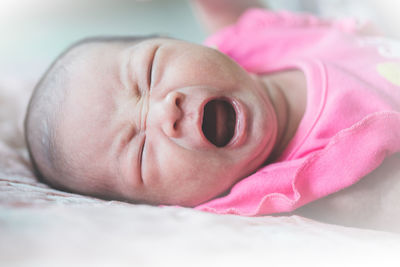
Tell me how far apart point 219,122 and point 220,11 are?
2.46 feet

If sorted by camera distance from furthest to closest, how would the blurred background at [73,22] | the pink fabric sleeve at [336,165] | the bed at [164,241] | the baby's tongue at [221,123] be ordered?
the blurred background at [73,22], the baby's tongue at [221,123], the pink fabric sleeve at [336,165], the bed at [164,241]

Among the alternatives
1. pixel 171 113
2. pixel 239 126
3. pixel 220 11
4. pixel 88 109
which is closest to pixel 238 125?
pixel 239 126

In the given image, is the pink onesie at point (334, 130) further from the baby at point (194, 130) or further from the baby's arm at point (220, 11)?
the baby's arm at point (220, 11)

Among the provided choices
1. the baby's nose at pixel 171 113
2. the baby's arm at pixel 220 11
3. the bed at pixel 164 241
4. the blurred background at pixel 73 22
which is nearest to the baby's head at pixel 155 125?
the baby's nose at pixel 171 113

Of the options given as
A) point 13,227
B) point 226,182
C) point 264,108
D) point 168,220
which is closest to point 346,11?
point 264,108

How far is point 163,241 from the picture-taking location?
33 centimetres

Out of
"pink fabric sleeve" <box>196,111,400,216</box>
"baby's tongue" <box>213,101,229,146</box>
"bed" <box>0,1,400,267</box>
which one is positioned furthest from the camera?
"baby's tongue" <box>213,101,229,146</box>

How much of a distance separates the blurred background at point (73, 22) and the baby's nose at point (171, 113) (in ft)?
3.30

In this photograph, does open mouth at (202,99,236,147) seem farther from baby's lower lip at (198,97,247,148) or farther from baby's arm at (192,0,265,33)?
baby's arm at (192,0,265,33)

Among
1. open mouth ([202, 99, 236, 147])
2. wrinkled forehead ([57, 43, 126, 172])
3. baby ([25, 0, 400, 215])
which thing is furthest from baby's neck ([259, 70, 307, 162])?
wrinkled forehead ([57, 43, 126, 172])

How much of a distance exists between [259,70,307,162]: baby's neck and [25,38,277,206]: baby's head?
6 cm

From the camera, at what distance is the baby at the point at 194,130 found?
2.13 ft

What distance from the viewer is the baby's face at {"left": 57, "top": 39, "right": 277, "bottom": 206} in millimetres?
667

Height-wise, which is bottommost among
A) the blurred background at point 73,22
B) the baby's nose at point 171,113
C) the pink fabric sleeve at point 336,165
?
the pink fabric sleeve at point 336,165
